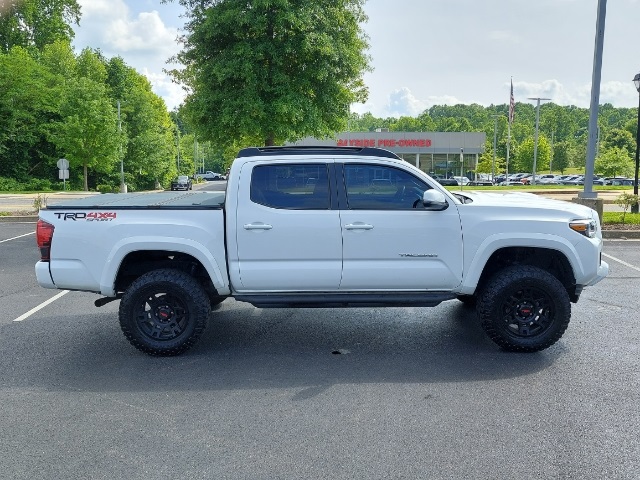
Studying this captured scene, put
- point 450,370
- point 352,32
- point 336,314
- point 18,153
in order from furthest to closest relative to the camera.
→ point 18,153
point 352,32
point 336,314
point 450,370

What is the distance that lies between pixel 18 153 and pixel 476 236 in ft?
167

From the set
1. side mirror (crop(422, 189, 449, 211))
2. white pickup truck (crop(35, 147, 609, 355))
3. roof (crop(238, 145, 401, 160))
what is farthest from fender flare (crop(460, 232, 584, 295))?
roof (crop(238, 145, 401, 160))

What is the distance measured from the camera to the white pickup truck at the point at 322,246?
5.12 meters

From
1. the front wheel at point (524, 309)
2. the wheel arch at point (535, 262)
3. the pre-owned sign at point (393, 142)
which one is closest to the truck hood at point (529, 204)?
the wheel arch at point (535, 262)

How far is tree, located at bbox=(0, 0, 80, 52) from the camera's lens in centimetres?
5731

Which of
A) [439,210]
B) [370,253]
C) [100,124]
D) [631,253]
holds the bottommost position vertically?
[631,253]

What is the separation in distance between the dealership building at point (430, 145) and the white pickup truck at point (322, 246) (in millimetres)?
51227

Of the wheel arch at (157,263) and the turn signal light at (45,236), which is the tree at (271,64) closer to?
the wheel arch at (157,263)

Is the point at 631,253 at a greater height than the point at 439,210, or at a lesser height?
lesser

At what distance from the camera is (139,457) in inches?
136

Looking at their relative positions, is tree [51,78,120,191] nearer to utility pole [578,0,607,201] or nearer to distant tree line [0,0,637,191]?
distant tree line [0,0,637,191]

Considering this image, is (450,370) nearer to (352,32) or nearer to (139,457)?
(139,457)

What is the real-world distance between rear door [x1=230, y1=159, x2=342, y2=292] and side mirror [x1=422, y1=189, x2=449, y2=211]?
2.75 feet

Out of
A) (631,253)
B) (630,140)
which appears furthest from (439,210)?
(630,140)
